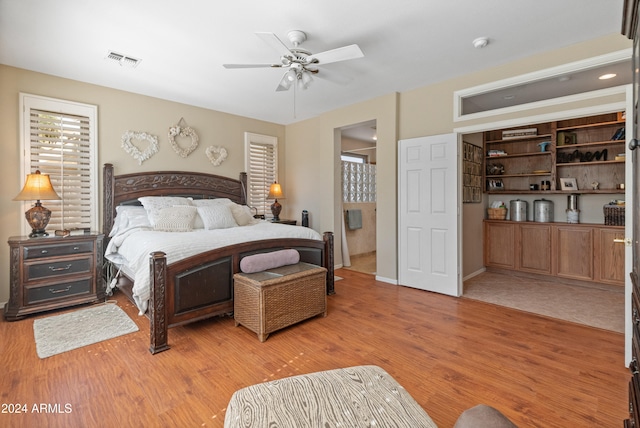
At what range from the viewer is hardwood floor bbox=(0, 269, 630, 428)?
179cm

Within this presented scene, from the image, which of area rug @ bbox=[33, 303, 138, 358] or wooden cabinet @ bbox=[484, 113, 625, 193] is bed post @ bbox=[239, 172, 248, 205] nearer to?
area rug @ bbox=[33, 303, 138, 358]

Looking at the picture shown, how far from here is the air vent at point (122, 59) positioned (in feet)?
10.4

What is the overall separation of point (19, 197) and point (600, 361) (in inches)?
218

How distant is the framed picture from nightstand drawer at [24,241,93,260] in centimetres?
642

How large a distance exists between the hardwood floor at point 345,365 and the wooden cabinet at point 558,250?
1775 millimetres

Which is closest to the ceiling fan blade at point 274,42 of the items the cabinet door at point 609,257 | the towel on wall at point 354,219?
the towel on wall at point 354,219

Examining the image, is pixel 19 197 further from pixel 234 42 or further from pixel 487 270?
pixel 487 270

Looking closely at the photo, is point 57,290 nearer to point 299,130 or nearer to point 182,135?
point 182,135

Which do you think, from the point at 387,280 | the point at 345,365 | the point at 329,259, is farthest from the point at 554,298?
the point at 345,365

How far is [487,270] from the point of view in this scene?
204 inches

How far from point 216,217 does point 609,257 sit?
5213 mm

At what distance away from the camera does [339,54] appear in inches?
103

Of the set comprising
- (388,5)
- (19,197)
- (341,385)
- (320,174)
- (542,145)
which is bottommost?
(341,385)

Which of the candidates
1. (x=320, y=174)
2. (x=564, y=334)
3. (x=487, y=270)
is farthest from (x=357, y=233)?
(x=564, y=334)
